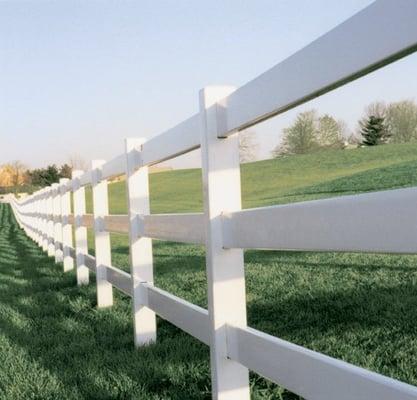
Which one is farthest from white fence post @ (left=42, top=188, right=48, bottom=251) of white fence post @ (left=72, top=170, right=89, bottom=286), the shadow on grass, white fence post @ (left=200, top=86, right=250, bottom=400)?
white fence post @ (left=200, top=86, right=250, bottom=400)

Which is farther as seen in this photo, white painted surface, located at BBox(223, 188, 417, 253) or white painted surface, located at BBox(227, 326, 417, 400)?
white painted surface, located at BBox(227, 326, 417, 400)

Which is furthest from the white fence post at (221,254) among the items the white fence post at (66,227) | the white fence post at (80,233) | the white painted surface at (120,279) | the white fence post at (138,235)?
the white fence post at (66,227)

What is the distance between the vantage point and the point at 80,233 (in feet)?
28.2

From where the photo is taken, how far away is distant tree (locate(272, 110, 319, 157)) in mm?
51812

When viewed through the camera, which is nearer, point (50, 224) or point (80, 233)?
point (80, 233)

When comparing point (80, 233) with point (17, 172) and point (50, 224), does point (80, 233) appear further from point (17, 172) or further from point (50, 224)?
point (17, 172)

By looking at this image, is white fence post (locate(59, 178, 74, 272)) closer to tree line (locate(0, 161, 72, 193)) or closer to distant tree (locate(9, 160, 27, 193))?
tree line (locate(0, 161, 72, 193))

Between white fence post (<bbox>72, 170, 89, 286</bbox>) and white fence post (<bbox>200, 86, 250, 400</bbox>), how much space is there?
214 inches

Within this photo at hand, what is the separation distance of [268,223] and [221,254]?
554 millimetres

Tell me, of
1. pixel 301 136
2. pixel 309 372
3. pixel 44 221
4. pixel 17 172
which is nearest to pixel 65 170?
pixel 17 172

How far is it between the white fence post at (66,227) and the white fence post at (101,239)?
2.93 m

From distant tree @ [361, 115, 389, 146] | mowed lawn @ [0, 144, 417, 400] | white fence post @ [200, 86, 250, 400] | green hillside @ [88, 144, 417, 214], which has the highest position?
distant tree @ [361, 115, 389, 146]

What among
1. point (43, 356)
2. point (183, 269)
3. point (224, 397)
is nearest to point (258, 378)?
point (224, 397)

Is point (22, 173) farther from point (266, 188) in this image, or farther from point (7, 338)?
point (7, 338)
